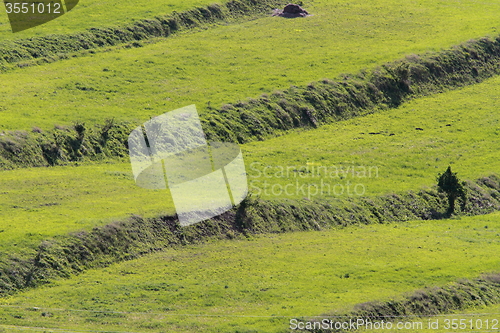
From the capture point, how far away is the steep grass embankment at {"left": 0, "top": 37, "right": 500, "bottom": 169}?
68625 millimetres

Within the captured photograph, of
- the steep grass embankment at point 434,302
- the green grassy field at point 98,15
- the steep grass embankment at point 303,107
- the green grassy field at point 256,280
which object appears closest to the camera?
the green grassy field at point 256,280

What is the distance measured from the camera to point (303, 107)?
89.4 meters

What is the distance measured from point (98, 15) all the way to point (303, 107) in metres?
41.2

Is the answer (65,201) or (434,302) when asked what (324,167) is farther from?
(65,201)

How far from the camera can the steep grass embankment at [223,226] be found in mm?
48844

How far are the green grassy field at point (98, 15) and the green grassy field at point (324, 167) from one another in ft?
125

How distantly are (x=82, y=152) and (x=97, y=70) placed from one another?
78.1 ft

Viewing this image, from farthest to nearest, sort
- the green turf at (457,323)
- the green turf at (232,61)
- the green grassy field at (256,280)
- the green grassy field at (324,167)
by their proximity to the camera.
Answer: the green turf at (232,61) < the green grassy field at (324,167) < the green turf at (457,323) < the green grassy field at (256,280)

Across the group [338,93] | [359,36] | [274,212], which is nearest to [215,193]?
[274,212]

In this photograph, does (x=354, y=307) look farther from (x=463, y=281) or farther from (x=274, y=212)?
(x=274, y=212)

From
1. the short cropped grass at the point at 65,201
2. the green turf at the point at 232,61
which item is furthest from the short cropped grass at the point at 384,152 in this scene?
the short cropped grass at the point at 65,201

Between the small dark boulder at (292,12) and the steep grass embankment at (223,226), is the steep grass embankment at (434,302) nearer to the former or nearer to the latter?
the steep grass embankment at (223,226)

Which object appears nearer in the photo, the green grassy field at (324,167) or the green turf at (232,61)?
the green grassy field at (324,167)

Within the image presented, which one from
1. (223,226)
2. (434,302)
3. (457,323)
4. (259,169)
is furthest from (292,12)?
(457,323)
